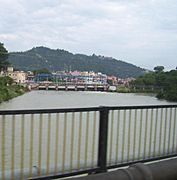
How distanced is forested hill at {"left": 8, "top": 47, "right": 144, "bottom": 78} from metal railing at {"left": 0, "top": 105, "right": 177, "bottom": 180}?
10288 centimetres

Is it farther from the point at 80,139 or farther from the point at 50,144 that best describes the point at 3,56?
the point at 50,144

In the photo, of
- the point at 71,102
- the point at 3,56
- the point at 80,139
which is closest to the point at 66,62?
the point at 3,56

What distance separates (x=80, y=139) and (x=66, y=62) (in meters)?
116

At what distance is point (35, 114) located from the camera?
11.9 ft

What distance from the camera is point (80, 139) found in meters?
4.28

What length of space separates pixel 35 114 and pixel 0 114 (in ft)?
1.26

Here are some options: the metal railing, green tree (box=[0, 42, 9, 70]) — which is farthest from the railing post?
green tree (box=[0, 42, 9, 70])

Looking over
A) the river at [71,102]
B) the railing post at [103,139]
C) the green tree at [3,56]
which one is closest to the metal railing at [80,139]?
the railing post at [103,139]

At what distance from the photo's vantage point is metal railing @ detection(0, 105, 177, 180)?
12.0ft

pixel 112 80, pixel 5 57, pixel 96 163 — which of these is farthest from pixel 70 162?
pixel 112 80

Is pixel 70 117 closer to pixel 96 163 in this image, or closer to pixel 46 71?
pixel 96 163

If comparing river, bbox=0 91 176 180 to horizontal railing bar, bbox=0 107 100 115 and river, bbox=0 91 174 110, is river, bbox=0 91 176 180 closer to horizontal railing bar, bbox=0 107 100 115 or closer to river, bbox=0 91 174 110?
horizontal railing bar, bbox=0 107 100 115

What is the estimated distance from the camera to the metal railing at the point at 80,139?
12.0 feet

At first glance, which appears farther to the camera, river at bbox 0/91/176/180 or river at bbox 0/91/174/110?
river at bbox 0/91/174/110
